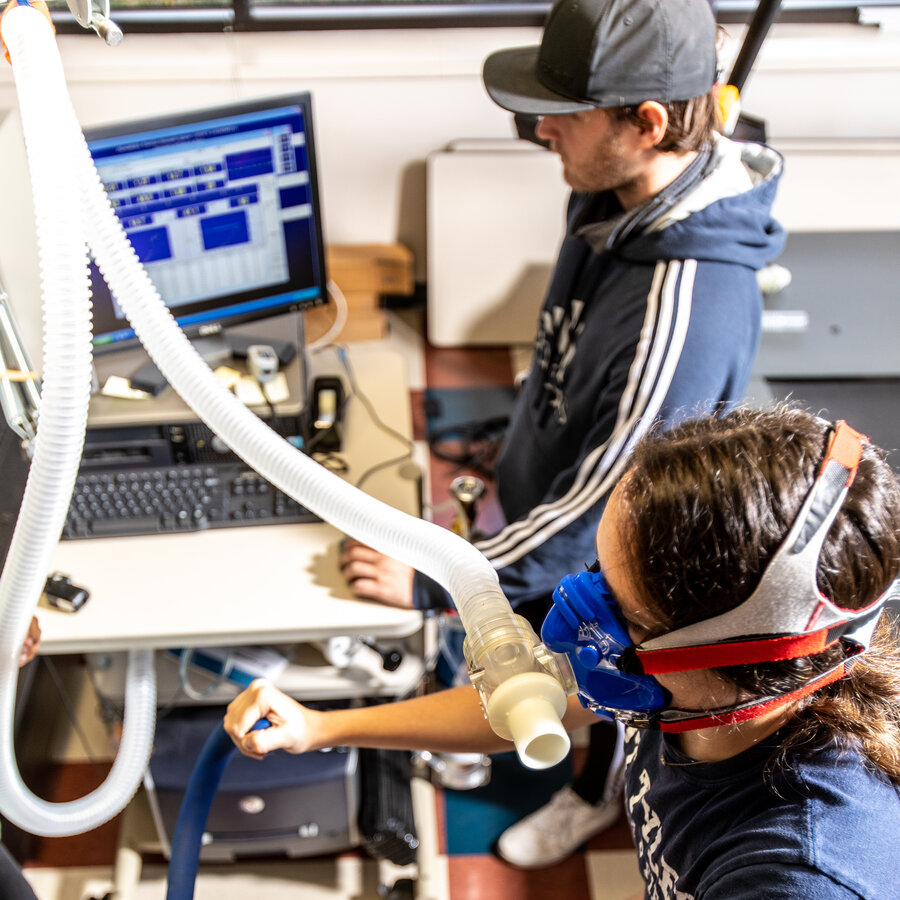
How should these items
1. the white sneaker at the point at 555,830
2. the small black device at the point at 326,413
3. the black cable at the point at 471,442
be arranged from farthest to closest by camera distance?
the black cable at the point at 471,442, the white sneaker at the point at 555,830, the small black device at the point at 326,413

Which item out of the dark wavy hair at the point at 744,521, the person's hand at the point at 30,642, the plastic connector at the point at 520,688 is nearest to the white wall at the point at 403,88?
Result: the person's hand at the point at 30,642

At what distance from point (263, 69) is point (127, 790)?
72.4 inches

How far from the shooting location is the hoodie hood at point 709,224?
1.29 meters

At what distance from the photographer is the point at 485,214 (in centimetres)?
250

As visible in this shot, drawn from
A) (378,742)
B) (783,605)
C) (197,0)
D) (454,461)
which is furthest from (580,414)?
(197,0)

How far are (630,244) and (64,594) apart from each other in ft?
3.30

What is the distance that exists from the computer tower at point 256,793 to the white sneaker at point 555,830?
1.11 feet

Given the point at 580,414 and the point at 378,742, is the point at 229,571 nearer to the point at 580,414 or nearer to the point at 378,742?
the point at 378,742

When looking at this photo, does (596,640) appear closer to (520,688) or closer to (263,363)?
(520,688)

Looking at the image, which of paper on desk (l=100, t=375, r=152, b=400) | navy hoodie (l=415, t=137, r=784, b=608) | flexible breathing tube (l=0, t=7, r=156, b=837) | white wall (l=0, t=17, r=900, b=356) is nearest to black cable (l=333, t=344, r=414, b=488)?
navy hoodie (l=415, t=137, r=784, b=608)

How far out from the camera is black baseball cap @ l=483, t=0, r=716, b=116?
127 cm

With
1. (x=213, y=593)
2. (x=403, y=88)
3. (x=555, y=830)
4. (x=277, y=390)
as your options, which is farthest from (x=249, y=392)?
(x=403, y=88)

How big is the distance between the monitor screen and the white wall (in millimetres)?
947

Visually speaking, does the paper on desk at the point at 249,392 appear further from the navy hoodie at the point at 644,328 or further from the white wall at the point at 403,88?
the white wall at the point at 403,88
